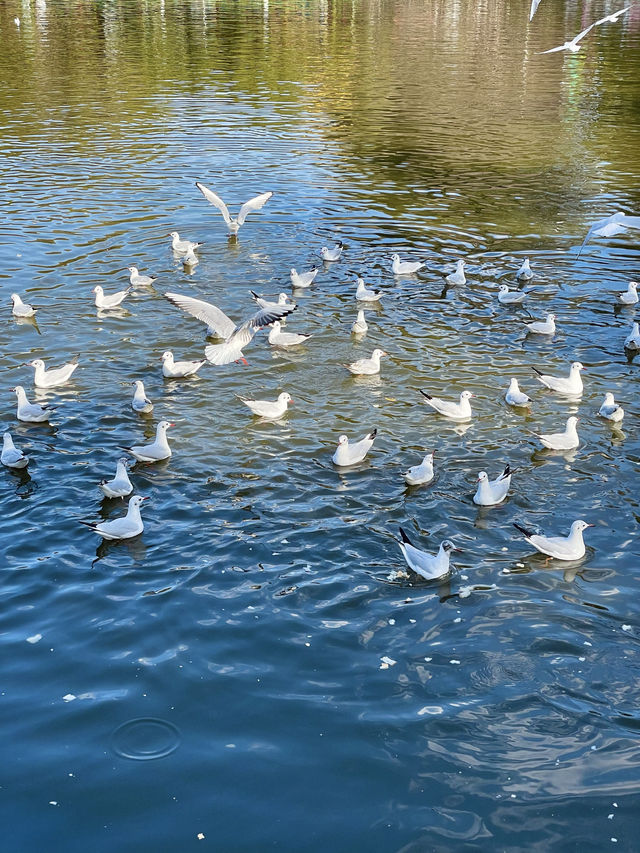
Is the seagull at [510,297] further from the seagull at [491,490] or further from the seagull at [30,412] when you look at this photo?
the seagull at [30,412]

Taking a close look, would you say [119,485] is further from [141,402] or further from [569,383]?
[569,383]

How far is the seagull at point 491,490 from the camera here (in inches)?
514

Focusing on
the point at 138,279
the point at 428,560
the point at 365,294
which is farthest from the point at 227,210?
the point at 428,560

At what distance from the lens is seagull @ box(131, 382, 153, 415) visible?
1579cm

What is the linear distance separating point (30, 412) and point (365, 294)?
322 inches

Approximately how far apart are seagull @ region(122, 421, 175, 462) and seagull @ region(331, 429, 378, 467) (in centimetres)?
257

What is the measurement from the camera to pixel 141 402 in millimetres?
15797

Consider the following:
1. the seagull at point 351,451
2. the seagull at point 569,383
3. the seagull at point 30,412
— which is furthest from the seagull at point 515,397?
the seagull at point 30,412

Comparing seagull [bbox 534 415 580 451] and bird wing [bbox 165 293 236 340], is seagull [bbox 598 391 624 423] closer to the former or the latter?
seagull [bbox 534 415 580 451]

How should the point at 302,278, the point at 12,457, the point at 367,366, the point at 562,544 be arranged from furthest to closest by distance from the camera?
the point at 302,278, the point at 367,366, the point at 12,457, the point at 562,544

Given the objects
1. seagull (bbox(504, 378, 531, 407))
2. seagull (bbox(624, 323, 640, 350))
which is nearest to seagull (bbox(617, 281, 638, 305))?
seagull (bbox(624, 323, 640, 350))

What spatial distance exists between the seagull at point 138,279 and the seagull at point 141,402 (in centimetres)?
624

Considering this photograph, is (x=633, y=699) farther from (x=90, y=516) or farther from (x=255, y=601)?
(x=90, y=516)

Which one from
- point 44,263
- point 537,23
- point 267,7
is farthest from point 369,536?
point 267,7
